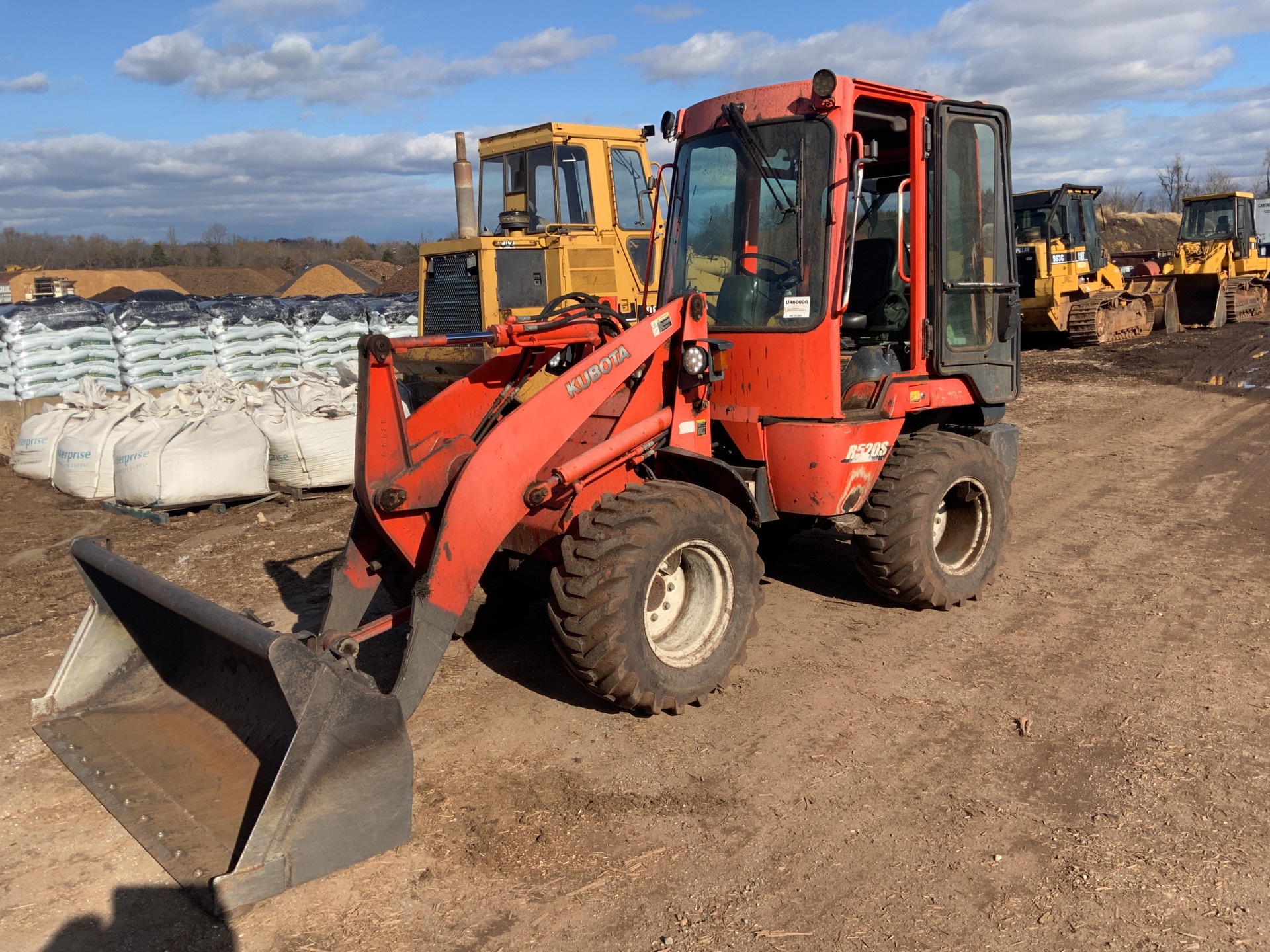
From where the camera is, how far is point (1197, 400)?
510 inches

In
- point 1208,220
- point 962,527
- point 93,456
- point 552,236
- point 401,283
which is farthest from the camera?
point 401,283

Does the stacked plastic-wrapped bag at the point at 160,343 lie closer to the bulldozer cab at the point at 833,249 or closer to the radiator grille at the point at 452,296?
the radiator grille at the point at 452,296

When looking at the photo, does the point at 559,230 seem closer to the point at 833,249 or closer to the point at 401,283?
the point at 833,249

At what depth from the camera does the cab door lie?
210 inches

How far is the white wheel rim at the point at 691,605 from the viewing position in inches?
176

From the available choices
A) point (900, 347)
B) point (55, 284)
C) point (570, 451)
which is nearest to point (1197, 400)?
point (900, 347)

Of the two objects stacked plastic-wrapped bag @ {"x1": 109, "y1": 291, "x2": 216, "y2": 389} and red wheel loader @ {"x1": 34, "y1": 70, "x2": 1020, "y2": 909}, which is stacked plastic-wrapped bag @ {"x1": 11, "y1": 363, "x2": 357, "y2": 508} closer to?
stacked plastic-wrapped bag @ {"x1": 109, "y1": 291, "x2": 216, "y2": 389}

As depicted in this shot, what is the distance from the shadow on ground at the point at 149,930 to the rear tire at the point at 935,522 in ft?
11.2

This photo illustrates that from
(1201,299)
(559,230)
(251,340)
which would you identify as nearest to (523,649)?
(559,230)

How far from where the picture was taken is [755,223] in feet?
16.6

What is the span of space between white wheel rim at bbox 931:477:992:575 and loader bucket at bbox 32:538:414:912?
338cm

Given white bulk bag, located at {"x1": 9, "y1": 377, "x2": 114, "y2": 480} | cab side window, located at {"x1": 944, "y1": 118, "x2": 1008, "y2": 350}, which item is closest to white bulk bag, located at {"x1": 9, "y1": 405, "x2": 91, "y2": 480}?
white bulk bag, located at {"x1": 9, "y1": 377, "x2": 114, "y2": 480}

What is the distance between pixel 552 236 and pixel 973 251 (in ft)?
21.4

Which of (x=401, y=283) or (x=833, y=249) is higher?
(x=401, y=283)
